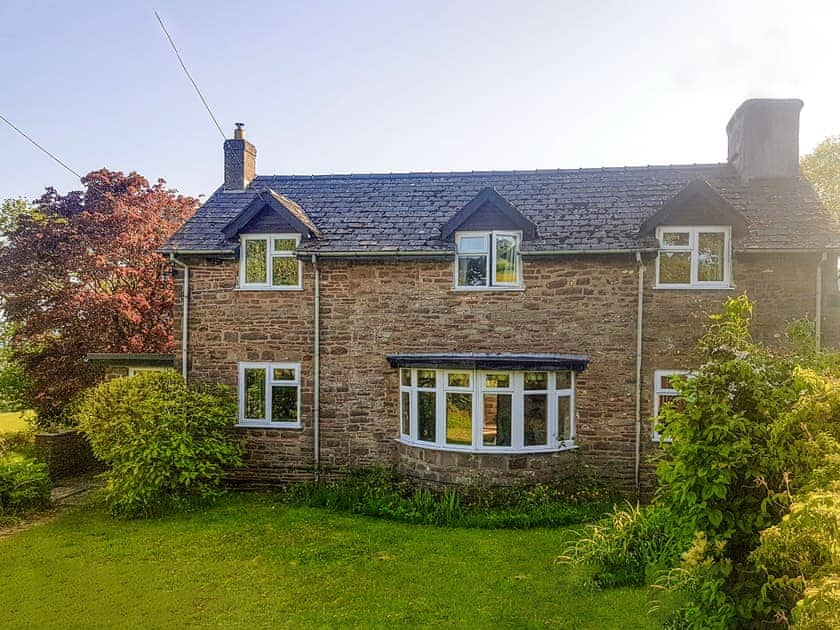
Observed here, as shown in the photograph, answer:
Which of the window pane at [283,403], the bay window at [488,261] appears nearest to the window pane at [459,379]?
the bay window at [488,261]

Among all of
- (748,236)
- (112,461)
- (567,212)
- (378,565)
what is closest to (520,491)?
(378,565)

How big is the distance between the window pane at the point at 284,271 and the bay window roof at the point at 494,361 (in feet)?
11.6

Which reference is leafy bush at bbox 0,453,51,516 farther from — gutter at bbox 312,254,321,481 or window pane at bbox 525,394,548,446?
window pane at bbox 525,394,548,446

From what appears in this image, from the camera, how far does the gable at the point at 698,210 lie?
514 inches

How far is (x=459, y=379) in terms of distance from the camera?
13156 mm

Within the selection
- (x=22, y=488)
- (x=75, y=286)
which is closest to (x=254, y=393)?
(x=22, y=488)

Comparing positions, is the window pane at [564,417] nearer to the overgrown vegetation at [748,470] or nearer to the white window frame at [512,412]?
the white window frame at [512,412]

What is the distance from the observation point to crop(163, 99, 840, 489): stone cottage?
13.1m

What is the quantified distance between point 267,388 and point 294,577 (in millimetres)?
6470

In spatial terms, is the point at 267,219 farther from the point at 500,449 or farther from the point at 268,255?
the point at 500,449

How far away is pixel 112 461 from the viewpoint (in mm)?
12852

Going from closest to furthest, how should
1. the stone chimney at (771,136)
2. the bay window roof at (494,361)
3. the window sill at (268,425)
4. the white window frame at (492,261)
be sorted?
the bay window roof at (494,361) < the white window frame at (492,261) < the window sill at (268,425) < the stone chimney at (771,136)

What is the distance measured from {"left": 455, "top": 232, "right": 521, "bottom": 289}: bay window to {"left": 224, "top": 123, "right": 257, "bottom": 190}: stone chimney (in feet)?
26.4

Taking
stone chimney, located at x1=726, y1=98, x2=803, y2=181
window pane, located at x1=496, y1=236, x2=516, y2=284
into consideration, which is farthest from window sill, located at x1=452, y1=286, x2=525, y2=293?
stone chimney, located at x1=726, y1=98, x2=803, y2=181
